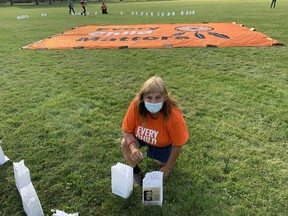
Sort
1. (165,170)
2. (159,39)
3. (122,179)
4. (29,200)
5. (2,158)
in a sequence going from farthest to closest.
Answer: (159,39) < (2,158) < (165,170) < (122,179) < (29,200)

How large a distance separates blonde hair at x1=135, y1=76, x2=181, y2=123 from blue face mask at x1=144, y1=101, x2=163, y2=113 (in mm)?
74

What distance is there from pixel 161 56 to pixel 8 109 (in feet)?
12.6

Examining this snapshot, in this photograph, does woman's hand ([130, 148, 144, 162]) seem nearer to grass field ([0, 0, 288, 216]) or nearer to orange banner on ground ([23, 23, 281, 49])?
grass field ([0, 0, 288, 216])

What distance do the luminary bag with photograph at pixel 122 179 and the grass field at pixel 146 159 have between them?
0.24 feet

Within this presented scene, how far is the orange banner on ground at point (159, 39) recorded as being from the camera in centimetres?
752

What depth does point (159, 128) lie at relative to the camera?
2334mm

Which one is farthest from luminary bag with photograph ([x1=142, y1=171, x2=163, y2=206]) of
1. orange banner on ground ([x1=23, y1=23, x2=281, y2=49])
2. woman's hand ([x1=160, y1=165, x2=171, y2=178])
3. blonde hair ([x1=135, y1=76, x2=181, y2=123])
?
orange banner on ground ([x1=23, y1=23, x2=281, y2=49])

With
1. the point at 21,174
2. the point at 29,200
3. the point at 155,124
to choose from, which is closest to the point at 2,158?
the point at 21,174

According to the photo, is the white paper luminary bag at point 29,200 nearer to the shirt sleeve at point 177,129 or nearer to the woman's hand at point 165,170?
the woman's hand at point 165,170

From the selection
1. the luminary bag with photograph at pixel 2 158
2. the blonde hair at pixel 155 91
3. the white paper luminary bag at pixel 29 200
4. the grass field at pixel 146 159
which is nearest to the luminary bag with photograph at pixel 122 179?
the grass field at pixel 146 159

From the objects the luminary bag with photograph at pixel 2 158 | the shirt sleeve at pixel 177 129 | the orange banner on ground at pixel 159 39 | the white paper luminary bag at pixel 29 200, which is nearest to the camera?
the white paper luminary bag at pixel 29 200

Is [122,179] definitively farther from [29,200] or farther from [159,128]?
[29,200]

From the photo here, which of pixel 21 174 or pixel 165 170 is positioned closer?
pixel 21 174

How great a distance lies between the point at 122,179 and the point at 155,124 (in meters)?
0.57
